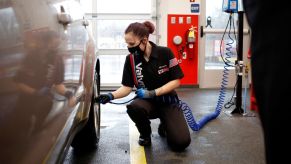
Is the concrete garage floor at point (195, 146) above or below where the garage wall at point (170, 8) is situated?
below

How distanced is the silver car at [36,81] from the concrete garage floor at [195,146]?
4.37 ft

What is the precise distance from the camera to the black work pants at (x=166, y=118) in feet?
10.3

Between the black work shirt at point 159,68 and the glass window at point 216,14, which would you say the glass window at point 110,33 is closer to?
the glass window at point 216,14

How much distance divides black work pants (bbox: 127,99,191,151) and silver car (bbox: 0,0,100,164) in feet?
4.71

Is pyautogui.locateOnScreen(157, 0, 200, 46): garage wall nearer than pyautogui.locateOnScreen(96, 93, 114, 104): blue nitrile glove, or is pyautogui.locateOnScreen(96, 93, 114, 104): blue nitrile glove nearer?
pyautogui.locateOnScreen(96, 93, 114, 104): blue nitrile glove

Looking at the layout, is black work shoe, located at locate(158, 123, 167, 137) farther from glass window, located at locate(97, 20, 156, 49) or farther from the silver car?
glass window, located at locate(97, 20, 156, 49)

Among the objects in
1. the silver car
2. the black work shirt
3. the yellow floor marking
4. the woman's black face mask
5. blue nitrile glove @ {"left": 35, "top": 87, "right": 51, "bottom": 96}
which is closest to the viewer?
the silver car

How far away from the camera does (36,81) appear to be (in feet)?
3.80

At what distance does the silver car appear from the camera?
3.11 feet

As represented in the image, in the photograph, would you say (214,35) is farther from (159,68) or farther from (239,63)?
(159,68)

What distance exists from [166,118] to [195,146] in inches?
15.4

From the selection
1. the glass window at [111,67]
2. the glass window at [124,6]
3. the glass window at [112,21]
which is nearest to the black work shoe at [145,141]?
the glass window at [112,21]

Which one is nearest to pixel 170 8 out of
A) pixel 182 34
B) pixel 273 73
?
pixel 182 34

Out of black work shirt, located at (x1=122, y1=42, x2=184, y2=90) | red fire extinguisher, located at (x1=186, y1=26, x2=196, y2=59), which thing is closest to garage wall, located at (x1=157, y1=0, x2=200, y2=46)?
red fire extinguisher, located at (x1=186, y1=26, x2=196, y2=59)
